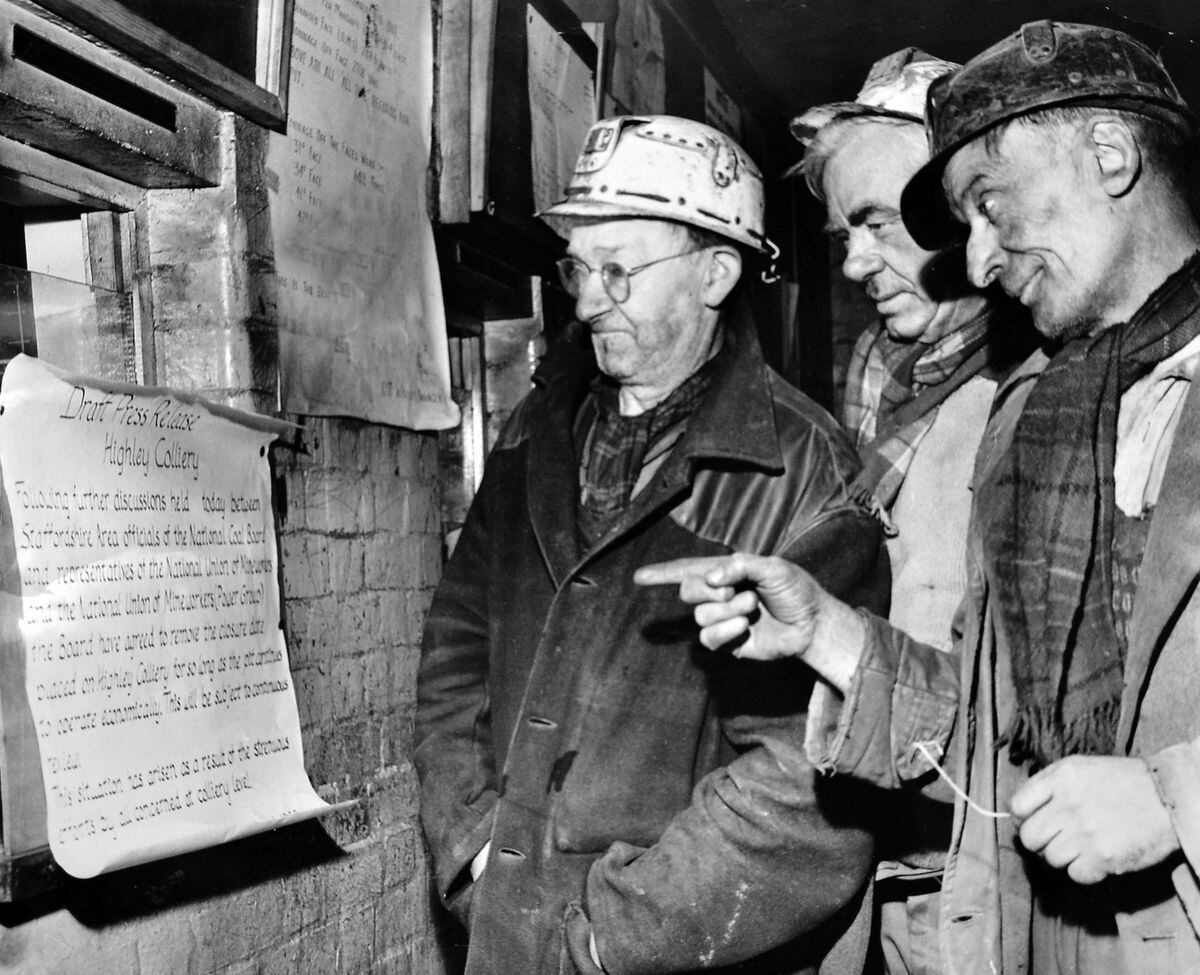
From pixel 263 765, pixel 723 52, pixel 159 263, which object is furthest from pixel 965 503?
pixel 723 52

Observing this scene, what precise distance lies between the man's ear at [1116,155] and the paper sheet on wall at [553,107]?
1764mm

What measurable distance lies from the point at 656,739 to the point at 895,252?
1.16 meters

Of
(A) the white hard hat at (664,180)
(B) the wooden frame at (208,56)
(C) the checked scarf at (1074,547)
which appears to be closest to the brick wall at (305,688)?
(B) the wooden frame at (208,56)

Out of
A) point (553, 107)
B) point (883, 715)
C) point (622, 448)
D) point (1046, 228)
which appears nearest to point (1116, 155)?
point (1046, 228)

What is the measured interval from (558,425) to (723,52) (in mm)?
2816

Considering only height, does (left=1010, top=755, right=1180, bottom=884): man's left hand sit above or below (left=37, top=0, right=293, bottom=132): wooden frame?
below

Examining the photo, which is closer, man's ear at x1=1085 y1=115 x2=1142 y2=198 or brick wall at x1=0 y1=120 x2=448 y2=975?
man's ear at x1=1085 y1=115 x2=1142 y2=198

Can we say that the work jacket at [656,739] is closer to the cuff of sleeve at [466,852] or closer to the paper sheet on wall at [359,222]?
the cuff of sleeve at [466,852]

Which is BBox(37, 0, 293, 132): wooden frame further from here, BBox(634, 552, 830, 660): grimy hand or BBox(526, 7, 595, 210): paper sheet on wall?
BBox(634, 552, 830, 660): grimy hand

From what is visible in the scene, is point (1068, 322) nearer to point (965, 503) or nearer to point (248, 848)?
point (965, 503)

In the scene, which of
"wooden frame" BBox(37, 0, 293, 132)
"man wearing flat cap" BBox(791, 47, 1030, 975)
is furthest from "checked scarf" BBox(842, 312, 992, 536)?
"wooden frame" BBox(37, 0, 293, 132)

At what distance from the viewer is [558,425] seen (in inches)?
106

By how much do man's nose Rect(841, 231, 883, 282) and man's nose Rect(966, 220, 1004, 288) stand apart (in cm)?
67

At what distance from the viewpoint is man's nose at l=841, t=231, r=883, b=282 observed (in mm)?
2822
